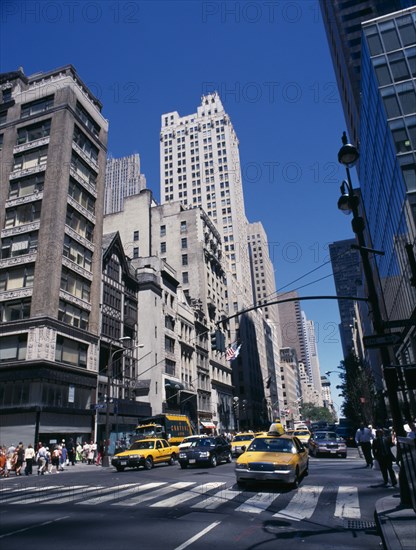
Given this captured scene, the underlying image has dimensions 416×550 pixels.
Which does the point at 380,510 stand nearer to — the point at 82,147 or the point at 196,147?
the point at 82,147

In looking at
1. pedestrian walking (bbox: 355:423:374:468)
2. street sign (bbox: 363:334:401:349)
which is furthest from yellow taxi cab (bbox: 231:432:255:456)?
street sign (bbox: 363:334:401:349)

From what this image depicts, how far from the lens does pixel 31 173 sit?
138ft

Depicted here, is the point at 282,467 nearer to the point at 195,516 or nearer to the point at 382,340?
the point at 195,516

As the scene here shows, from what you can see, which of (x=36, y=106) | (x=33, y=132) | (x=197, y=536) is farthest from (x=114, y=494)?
(x=36, y=106)

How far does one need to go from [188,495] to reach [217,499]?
1.19 metres

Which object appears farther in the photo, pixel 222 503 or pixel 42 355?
pixel 42 355

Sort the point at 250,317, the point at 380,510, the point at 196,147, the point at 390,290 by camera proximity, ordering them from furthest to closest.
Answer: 1. the point at 196,147
2. the point at 250,317
3. the point at 390,290
4. the point at 380,510

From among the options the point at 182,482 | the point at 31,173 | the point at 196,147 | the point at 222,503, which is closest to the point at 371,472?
the point at 182,482

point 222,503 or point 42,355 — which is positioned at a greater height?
point 42,355

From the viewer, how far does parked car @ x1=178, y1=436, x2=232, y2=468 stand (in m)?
21.4

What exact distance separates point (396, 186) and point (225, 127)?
101 metres

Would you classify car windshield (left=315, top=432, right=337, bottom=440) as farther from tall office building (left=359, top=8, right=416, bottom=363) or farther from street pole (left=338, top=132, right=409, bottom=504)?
street pole (left=338, top=132, right=409, bottom=504)

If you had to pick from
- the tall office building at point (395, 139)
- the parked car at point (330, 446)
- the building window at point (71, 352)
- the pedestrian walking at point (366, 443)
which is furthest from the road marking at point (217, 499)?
the building window at point (71, 352)

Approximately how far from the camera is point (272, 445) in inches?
568
